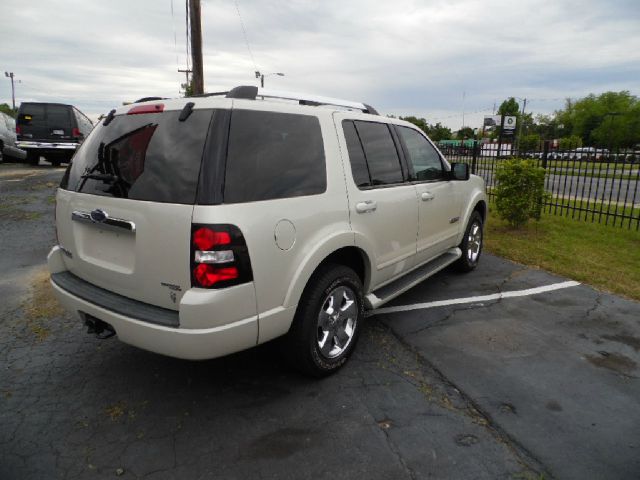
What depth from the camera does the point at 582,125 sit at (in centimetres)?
9238

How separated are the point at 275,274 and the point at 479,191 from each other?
12.4ft

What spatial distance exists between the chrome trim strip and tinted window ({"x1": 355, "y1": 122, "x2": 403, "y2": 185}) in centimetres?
181

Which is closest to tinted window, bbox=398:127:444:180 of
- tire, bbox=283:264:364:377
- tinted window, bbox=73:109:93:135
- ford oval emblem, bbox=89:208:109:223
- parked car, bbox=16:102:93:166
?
tire, bbox=283:264:364:377

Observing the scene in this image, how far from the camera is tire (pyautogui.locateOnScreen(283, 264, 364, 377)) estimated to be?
9.37 ft

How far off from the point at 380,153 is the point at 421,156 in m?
0.83

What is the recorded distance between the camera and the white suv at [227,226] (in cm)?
236

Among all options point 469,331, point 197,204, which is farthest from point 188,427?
point 469,331

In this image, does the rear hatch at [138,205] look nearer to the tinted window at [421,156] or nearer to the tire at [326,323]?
the tire at [326,323]

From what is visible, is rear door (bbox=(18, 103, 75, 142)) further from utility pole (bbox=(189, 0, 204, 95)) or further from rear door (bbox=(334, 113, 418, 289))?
rear door (bbox=(334, 113, 418, 289))

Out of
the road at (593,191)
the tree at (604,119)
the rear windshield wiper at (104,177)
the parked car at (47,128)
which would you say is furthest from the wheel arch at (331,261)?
the tree at (604,119)

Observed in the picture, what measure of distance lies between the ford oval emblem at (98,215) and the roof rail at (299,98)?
1.03 metres

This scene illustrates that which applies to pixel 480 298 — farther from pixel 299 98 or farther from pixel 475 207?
Answer: pixel 299 98

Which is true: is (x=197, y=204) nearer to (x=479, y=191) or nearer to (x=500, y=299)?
(x=500, y=299)

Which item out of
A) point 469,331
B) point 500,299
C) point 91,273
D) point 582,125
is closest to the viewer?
point 91,273
